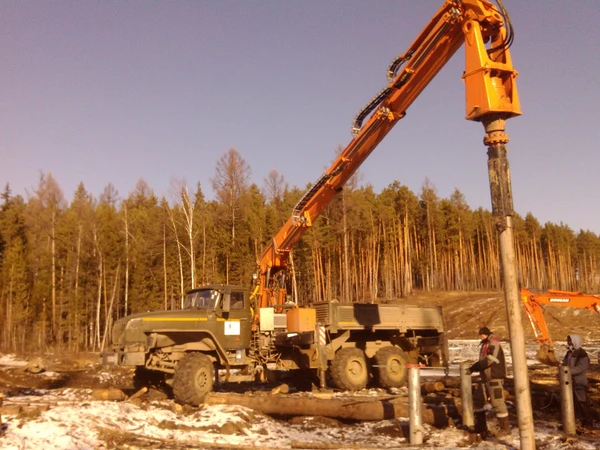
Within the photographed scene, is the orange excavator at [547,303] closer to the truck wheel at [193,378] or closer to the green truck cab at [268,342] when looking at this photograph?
the green truck cab at [268,342]

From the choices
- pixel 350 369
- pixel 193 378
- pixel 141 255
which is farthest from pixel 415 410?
pixel 141 255

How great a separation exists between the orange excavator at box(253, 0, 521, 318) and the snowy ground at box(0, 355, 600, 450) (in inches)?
153

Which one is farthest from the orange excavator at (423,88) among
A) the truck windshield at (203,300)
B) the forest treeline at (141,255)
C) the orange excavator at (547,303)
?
the forest treeline at (141,255)

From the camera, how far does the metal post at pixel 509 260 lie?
21.9 ft

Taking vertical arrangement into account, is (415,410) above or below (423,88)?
below

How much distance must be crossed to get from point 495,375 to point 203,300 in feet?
26.8

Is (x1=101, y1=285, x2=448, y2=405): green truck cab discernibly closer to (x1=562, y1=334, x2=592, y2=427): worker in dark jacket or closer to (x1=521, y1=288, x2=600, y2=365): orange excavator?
(x1=521, y1=288, x2=600, y2=365): orange excavator

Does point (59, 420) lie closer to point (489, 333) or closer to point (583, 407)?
point (489, 333)

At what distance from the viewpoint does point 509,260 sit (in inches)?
270

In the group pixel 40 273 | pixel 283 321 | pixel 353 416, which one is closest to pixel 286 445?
pixel 353 416

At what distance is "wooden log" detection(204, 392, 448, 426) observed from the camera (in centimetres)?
938

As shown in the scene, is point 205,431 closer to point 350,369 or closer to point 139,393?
point 139,393

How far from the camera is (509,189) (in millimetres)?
7082

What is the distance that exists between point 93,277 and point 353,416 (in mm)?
34091
